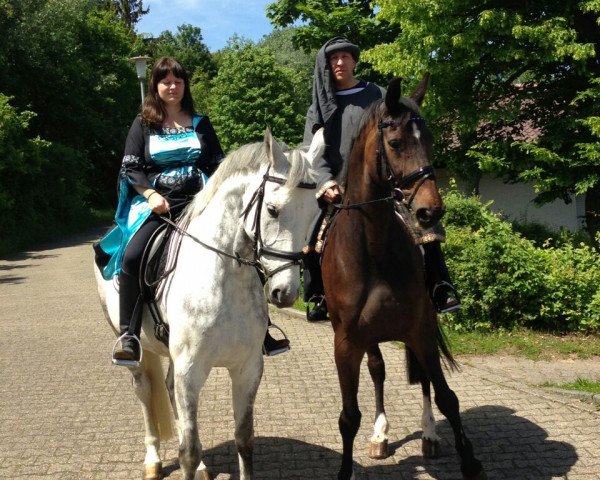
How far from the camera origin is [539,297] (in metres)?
8.73

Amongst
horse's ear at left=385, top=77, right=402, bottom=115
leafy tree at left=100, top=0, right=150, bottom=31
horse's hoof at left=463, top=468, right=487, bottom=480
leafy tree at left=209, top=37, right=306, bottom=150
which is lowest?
horse's hoof at left=463, top=468, right=487, bottom=480


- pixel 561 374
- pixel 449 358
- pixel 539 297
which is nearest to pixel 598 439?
pixel 449 358

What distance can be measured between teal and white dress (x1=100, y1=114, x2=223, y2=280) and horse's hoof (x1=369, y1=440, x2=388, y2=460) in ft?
7.92

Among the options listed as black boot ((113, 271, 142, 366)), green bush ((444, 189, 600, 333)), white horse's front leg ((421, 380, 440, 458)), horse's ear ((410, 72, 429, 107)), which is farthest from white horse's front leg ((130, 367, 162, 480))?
green bush ((444, 189, 600, 333))

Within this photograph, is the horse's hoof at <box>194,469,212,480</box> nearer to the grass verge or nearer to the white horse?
the white horse

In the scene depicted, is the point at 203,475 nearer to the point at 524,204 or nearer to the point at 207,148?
the point at 207,148

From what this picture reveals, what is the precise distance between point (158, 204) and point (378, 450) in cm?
260

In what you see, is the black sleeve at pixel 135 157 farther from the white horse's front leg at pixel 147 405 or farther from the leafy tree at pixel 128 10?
the leafy tree at pixel 128 10

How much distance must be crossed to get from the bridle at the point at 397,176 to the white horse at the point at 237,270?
0.41 metres

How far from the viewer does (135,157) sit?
4.51m

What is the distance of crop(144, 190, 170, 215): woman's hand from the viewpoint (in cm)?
425

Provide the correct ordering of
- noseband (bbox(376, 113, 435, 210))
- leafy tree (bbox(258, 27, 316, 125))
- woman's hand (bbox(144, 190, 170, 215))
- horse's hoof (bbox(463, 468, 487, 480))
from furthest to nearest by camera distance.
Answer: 1. leafy tree (bbox(258, 27, 316, 125))
2. horse's hoof (bbox(463, 468, 487, 480))
3. woman's hand (bbox(144, 190, 170, 215))
4. noseband (bbox(376, 113, 435, 210))

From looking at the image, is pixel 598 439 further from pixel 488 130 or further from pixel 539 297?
pixel 488 130

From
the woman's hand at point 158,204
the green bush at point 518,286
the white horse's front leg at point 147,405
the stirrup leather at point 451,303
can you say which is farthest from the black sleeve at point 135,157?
the green bush at point 518,286
